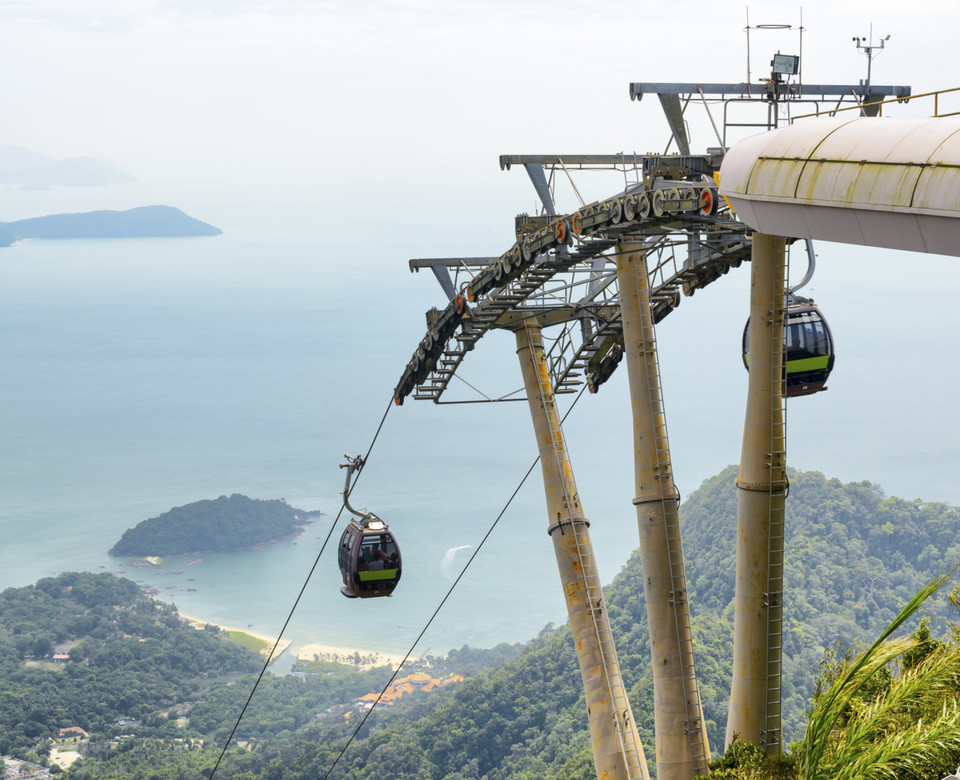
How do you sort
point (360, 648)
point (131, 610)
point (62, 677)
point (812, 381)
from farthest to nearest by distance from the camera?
point (360, 648) < point (131, 610) < point (62, 677) < point (812, 381)

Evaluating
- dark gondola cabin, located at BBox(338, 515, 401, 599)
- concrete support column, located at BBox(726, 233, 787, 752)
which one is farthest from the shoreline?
concrete support column, located at BBox(726, 233, 787, 752)

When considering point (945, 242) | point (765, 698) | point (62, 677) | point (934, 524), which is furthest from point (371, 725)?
point (945, 242)

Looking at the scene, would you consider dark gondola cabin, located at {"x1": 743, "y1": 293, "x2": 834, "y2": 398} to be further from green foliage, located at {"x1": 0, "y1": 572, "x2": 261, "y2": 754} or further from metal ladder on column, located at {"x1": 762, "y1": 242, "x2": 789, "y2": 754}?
green foliage, located at {"x1": 0, "y1": 572, "x2": 261, "y2": 754}

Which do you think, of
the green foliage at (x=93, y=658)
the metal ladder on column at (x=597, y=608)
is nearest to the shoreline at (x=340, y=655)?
the green foliage at (x=93, y=658)

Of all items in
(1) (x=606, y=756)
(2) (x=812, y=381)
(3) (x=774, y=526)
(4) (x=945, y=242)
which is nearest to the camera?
(4) (x=945, y=242)

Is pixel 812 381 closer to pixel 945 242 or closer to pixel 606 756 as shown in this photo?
pixel 606 756

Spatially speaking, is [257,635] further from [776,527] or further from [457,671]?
[776,527]

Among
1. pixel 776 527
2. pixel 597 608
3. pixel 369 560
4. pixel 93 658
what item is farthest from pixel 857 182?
pixel 93 658
